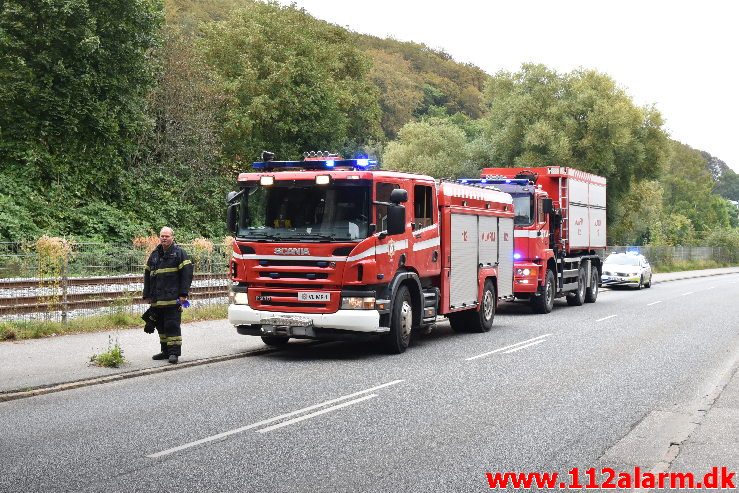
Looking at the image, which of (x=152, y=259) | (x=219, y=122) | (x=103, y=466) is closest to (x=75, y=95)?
(x=219, y=122)

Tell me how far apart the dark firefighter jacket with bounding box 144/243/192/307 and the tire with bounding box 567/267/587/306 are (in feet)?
51.8

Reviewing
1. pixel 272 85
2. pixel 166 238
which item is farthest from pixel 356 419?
pixel 272 85

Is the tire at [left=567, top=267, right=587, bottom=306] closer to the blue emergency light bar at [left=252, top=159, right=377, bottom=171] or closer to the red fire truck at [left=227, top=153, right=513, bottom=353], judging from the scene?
the red fire truck at [left=227, top=153, right=513, bottom=353]

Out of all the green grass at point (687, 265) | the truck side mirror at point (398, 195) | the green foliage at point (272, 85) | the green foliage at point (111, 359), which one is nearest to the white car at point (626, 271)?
the green foliage at point (272, 85)

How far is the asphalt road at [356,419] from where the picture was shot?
20.9 ft

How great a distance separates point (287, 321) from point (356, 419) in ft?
15.0

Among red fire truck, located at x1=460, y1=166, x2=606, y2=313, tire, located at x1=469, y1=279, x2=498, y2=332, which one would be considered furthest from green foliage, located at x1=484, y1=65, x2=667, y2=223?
tire, located at x1=469, y1=279, x2=498, y2=332

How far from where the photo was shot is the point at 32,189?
30719mm

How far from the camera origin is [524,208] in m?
21.6

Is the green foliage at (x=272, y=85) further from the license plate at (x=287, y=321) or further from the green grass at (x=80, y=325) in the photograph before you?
the license plate at (x=287, y=321)

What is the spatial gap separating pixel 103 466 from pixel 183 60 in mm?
35354

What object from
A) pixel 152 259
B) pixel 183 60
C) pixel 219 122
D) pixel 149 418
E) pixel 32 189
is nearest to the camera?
pixel 149 418

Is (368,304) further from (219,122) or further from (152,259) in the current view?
(219,122)

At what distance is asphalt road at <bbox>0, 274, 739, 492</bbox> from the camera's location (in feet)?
20.9
